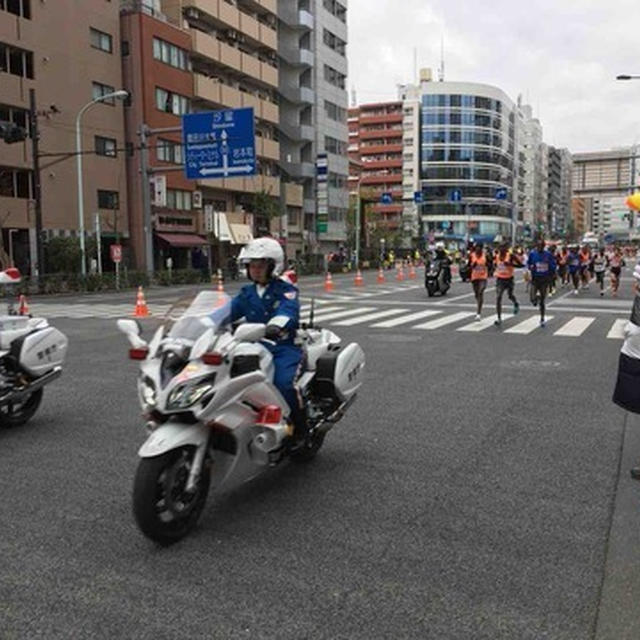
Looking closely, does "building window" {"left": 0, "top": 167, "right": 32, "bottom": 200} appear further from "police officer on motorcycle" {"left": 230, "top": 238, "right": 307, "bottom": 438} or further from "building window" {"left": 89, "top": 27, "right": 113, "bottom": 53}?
"police officer on motorcycle" {"left": 230, "top": 238, "right": 307, "bottom": 438}

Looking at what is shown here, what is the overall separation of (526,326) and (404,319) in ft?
9.80

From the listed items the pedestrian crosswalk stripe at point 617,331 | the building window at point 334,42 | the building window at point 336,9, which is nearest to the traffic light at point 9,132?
the pedestrian crosswalk stripe at point 617,331

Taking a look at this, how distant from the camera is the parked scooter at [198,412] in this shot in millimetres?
3902

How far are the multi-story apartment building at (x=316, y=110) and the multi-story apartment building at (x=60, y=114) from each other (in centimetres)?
2431

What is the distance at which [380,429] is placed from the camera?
6.70m

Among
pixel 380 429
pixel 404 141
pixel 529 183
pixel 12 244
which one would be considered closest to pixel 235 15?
pixel 12 244

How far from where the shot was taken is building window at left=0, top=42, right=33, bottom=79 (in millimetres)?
35719

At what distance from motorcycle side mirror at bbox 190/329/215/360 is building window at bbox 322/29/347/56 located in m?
72.2

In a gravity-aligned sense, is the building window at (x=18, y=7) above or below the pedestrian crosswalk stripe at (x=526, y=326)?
above

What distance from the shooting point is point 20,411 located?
6.94 meters

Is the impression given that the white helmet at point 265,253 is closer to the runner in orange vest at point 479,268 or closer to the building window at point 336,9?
the runner in orange vest at point 479,268

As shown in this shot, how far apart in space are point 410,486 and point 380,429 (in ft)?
5.45

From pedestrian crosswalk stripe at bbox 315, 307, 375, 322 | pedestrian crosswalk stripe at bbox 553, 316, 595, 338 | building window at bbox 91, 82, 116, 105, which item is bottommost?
pedestrian crosswalk stripe at bbox 315, 307, 375, 322

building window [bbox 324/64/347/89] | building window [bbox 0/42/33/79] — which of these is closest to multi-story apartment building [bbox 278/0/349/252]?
building window [bbox 324/64/347/89]
